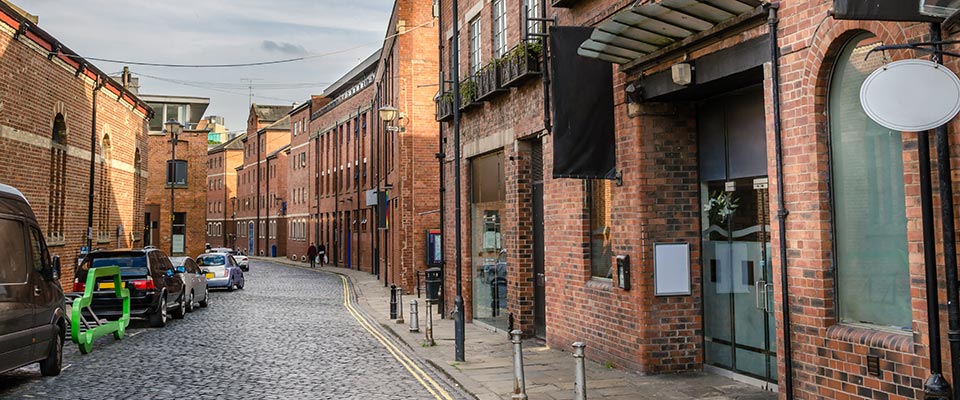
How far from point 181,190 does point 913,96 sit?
46452 mm

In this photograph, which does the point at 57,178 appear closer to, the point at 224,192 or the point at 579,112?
→ the point at 579,112

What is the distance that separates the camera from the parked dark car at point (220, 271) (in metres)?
28.4

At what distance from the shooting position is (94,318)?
528 inches

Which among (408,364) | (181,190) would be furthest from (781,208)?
(181,190)

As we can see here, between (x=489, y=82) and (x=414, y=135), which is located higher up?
(x=414, y=135)

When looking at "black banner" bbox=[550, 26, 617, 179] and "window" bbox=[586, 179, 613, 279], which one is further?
"window" bbox=[586, 179, 613, 279]

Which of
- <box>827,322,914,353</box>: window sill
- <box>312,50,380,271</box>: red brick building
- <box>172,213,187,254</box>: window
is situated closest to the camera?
<box>827,322,914,353</box>: window sill

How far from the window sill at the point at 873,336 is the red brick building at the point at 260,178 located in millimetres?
67743

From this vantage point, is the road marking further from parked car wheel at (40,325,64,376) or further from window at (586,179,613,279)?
parked car wheel at (40,325,64,376)

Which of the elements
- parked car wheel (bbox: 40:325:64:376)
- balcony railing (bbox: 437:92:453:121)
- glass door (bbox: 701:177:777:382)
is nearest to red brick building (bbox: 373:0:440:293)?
balcony railing (bbox: 437:92:453:121)

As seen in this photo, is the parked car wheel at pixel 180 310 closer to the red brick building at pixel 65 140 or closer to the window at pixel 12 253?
the red brick building at pixel 65 140

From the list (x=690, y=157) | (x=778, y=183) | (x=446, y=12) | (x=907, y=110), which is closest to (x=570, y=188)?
(x=690, y=157)

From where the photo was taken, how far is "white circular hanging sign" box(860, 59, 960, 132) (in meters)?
5.09

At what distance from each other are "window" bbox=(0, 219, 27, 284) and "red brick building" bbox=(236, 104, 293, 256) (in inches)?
2461
